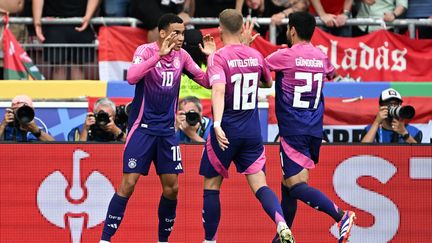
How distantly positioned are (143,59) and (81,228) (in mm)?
2494

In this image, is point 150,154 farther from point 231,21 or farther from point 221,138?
point 231,21

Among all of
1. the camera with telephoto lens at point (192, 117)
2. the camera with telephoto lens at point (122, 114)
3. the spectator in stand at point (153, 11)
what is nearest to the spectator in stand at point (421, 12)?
the spectator in stand at point (153, 11)

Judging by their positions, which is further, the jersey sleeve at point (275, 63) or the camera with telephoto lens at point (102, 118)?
the camera with telephoto lens at point (102, 118)

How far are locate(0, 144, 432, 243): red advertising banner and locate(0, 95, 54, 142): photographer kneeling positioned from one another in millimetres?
309

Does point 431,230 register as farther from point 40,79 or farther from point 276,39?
point 40,79

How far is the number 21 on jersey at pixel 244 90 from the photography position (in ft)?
44.3

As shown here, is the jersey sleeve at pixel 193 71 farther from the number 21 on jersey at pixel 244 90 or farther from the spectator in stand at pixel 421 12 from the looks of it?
the spectator in stand at pixel 421 12

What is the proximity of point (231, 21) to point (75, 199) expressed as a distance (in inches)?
121

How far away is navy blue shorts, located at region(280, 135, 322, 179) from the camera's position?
13891mm

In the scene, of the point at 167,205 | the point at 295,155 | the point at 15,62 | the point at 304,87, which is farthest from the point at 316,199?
the point at 15,62

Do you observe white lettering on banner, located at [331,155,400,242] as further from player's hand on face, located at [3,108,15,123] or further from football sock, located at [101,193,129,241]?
player's hand on face, located at [3,108,15,123]

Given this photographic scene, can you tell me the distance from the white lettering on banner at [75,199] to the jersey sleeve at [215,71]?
7.87ft

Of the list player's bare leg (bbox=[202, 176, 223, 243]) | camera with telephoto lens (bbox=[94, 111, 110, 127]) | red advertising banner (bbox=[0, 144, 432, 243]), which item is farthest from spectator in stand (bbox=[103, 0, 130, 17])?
player's bare leg (bbox=[202, 176, 223, 243])

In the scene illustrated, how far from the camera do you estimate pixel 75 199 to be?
15.2 metres
